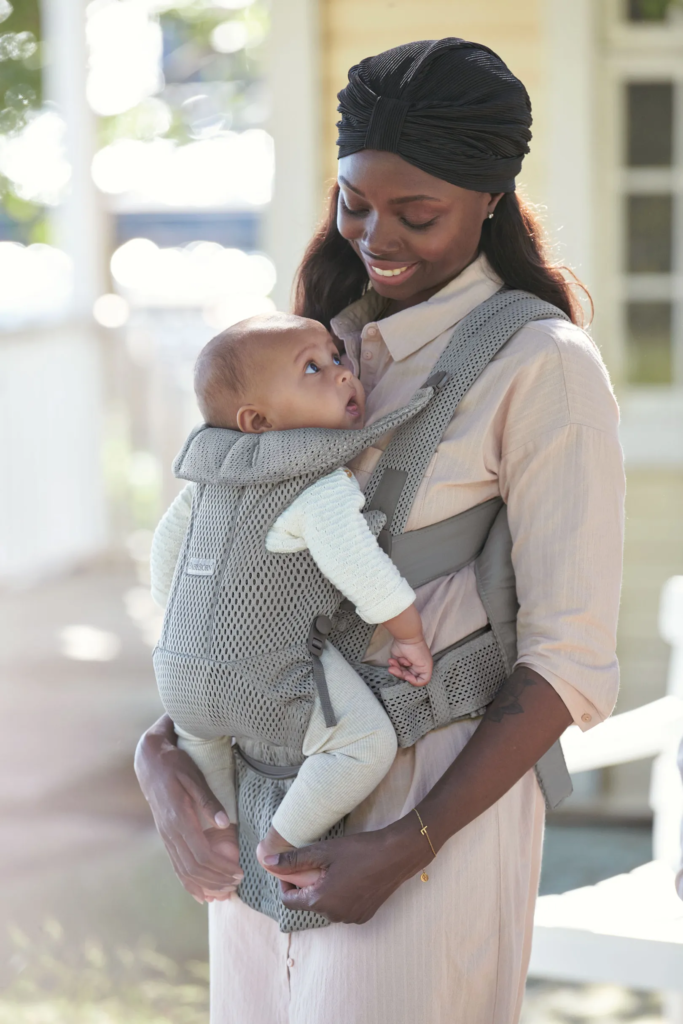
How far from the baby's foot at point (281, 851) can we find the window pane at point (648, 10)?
3.66 m

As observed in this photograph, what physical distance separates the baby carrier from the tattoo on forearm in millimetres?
44

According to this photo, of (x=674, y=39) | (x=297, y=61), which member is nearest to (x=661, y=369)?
(x=674, y=39)

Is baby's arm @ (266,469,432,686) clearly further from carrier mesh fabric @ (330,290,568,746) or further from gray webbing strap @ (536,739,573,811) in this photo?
gray webbing strap @ (536,739,573,811)

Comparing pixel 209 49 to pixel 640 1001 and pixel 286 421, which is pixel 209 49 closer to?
pixel 640 1001

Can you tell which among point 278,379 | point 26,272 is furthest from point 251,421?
point 26,272

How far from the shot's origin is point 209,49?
12930 millimetres

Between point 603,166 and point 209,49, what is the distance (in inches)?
386

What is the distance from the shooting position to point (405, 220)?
1.36 metres

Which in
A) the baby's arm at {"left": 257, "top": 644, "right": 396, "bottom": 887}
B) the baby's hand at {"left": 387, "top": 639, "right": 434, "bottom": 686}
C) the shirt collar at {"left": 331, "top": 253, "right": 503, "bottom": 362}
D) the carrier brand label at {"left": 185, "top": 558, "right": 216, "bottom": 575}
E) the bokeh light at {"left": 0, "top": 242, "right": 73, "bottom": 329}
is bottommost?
the bokeh light at {"left": 0, "top": 242, "right": 73, "bottom": 329}

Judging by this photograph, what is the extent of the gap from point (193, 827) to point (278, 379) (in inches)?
21.5

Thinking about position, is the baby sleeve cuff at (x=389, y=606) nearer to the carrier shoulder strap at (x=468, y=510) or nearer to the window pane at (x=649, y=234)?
the carrier shoulder strap at (x=468, y=510)

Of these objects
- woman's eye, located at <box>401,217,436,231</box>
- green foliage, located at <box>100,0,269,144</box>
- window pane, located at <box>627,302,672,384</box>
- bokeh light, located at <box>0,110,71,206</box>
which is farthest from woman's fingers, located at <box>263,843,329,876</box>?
green foliage, located at <box>100,0,269,144</box>

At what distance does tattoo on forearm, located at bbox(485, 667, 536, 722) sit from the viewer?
4.26ft

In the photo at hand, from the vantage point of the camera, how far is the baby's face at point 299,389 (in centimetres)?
136
